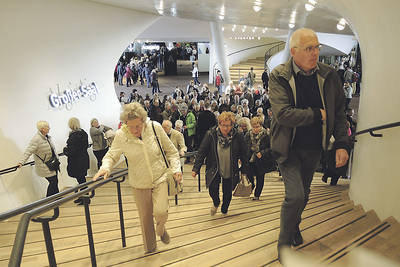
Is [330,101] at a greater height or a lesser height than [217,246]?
greater

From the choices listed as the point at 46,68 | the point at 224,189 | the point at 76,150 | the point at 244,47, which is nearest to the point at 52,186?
the point at 76,150

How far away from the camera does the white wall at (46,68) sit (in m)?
6.62

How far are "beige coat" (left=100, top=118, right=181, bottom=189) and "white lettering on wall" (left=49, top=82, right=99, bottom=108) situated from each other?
5.49 m

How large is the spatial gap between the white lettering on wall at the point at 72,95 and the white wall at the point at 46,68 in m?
0.15

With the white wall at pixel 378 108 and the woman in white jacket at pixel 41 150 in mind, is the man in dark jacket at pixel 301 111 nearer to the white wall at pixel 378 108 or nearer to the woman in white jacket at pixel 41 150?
the white wall at pixel 378 108

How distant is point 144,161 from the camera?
10.4 ft

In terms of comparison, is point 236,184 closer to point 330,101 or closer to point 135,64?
point 330,101

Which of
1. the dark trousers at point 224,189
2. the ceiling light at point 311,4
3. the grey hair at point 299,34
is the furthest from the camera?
the ceiling light at point 311,4

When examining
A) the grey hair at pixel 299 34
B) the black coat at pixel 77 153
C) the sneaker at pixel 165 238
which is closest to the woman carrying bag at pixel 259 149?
the sneaker at pixel 165 238

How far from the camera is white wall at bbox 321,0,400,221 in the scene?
11.0 feet

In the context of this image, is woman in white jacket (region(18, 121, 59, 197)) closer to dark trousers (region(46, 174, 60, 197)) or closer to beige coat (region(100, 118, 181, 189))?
dark trousers (region(46, 174, 60, 197))

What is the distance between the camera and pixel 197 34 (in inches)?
843

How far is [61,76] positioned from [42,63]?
0.78 metres

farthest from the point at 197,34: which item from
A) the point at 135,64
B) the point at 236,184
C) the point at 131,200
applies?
the point at 236,184
